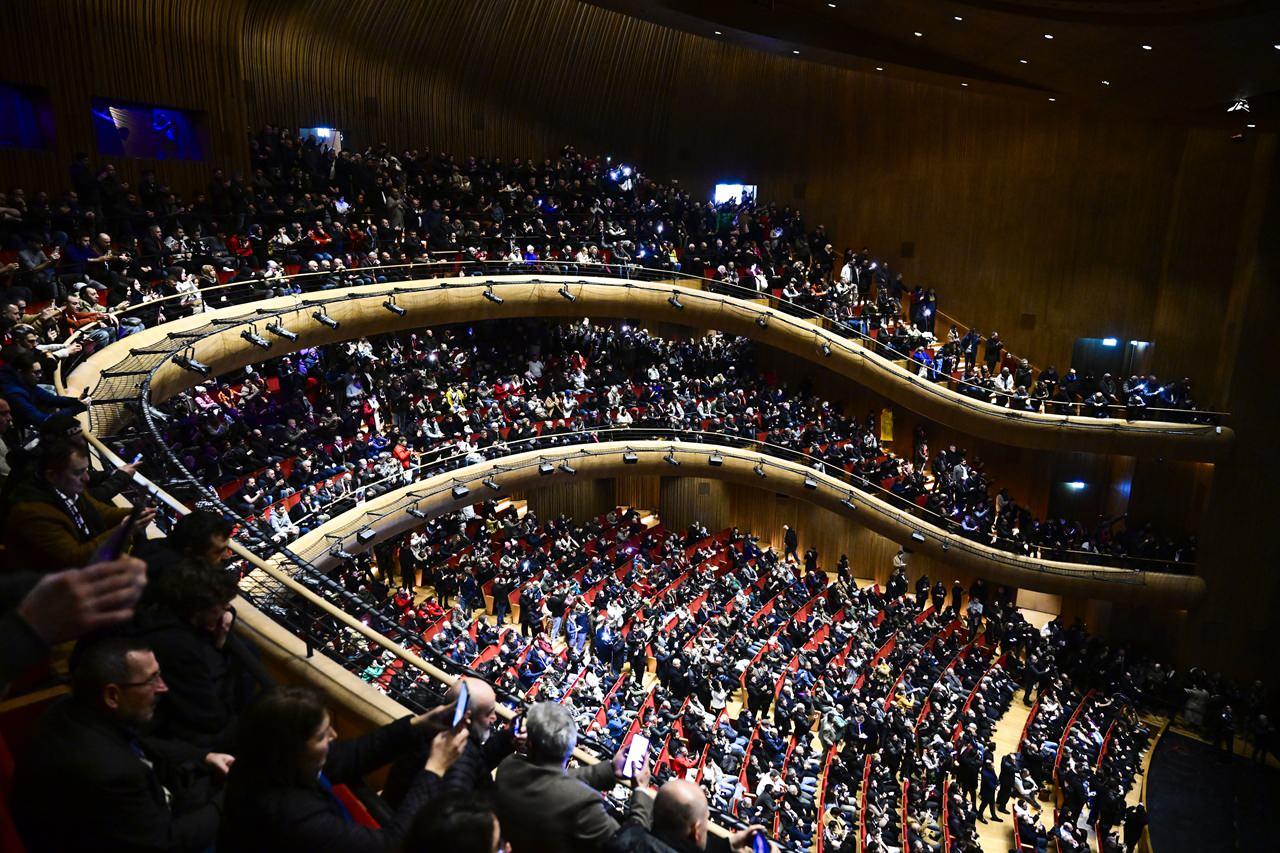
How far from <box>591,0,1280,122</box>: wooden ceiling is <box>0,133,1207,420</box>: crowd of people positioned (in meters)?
3.83

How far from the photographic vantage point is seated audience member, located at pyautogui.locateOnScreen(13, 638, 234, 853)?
5.58 ft

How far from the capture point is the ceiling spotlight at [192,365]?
8123mm

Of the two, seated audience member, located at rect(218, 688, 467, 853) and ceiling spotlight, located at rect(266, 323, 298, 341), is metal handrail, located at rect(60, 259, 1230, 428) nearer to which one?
ceiling spotlight, located at rect(266, 323, 298, 341)

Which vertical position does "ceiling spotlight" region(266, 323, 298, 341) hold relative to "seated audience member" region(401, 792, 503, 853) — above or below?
below

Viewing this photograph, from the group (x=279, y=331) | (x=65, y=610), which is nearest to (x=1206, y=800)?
(x=279, y=331)

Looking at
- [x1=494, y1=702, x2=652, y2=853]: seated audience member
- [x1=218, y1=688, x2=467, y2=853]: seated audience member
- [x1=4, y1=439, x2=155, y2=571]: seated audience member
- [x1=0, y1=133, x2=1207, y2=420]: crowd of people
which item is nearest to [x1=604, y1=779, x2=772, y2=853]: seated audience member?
[x1=494, y1=702, x2=652, y2=853]: seated audience member

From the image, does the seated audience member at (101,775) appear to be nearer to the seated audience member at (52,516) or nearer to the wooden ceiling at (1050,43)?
the seated audience member at (52,516)

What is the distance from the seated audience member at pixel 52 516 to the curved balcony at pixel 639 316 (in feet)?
18.3

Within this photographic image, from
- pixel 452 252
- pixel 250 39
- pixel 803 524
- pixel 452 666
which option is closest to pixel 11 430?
pixel 452 666

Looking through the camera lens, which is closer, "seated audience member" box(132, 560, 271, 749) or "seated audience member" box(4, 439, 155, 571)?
"seated audience member" box(132, 560, 271, 749)

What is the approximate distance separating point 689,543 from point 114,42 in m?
11.9

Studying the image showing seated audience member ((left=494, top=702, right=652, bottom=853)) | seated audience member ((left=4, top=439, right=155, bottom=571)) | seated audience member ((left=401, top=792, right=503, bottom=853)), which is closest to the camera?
seated audience member ((left=401, top=792, right=503, bottom=853))

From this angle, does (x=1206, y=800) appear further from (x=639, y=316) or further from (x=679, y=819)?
(x=679, y=819)

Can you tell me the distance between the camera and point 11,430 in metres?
4.22
